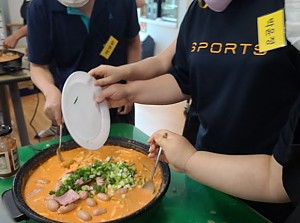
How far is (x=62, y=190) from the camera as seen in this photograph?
0.90 m

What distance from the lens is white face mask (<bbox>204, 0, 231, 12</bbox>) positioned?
84cm

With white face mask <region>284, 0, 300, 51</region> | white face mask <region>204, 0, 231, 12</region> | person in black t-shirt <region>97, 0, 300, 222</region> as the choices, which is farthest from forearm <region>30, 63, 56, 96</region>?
white face mask <region>284, 0, 300, 51</region>

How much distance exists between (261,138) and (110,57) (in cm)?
87

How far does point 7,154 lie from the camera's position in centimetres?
97

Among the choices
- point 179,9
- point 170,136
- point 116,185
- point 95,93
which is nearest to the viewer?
point 170,136

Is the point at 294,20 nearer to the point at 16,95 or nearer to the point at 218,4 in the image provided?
the point at 218,4

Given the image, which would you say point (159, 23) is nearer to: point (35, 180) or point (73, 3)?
point (73, 3)

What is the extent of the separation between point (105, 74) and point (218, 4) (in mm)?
447

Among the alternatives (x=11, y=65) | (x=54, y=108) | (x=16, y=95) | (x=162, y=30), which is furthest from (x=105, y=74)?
(x=162, y=30)

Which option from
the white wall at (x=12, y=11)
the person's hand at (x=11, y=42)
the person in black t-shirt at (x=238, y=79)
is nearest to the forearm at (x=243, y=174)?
the person in black t-shirt at (x=238, y=79)

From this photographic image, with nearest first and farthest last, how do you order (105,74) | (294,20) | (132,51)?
(294,20) → (105,74) → (132,51)

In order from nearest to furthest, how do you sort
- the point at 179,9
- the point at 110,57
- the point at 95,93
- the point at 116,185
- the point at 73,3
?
1. the point at 116,185
2. the point at 95,93
3. the point at 73,3
4. the point at 110,57
5. the point at 179,9

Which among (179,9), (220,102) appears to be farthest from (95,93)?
(179,9)

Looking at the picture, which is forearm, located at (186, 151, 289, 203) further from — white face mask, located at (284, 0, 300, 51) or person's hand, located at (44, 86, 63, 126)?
person's hand, located at (44, 86, 63, 126)
